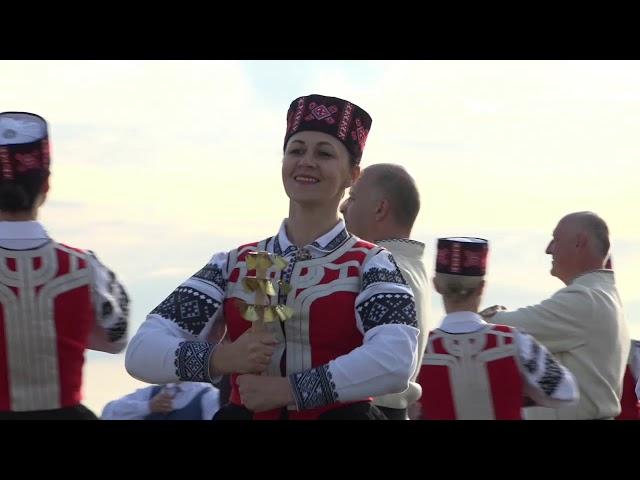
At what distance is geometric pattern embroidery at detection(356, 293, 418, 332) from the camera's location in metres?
4.79

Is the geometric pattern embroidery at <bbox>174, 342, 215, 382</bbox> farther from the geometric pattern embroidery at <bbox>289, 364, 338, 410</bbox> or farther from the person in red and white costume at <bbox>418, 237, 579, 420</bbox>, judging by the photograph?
the person in red and white costume at <bbox>418, 237, 579, 420</bbox>

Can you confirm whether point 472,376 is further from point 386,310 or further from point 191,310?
point 191,310

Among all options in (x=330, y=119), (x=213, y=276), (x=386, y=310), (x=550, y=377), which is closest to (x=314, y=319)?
(x=386, y=310)

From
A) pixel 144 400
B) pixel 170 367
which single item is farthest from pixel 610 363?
pixel 170 367

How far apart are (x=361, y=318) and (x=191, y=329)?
536mm

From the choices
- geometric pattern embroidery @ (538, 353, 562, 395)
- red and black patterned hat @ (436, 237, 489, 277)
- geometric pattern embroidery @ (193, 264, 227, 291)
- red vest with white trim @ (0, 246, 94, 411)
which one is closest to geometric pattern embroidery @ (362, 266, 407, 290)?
geometric pattern embroidery @ (193, 264, 227, 291)

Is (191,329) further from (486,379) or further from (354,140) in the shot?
(486,379)

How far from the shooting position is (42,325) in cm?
517

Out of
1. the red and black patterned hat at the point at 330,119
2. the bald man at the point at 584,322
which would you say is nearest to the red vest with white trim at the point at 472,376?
the bald man at the point at 584,322

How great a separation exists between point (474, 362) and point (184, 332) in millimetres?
1496

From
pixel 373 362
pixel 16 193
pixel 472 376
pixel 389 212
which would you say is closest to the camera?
pixel 373 362

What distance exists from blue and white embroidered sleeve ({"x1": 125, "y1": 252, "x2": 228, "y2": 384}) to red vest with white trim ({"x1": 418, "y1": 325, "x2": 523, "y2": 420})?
1307mm

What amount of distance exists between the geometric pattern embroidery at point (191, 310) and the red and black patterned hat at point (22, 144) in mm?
698
